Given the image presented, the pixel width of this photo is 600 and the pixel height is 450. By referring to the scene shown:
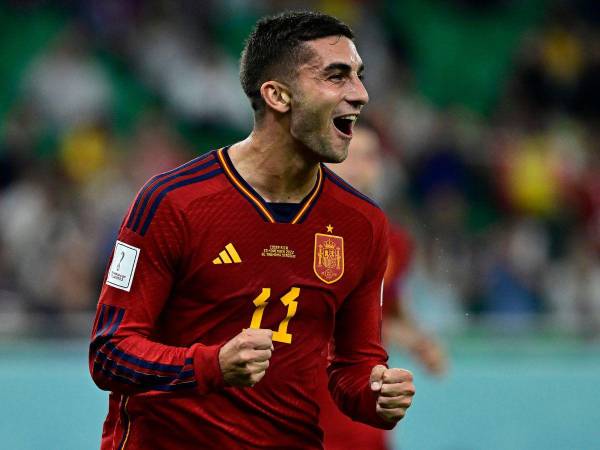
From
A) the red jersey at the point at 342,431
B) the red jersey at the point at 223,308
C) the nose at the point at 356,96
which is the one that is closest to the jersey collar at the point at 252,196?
the red jersey at the point at 223,308

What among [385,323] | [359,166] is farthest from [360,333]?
[385,323]

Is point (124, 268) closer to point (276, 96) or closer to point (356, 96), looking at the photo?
point (276, 96)

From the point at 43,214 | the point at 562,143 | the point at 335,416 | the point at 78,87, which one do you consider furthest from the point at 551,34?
the point at 335,416

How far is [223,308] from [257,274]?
0.14 m

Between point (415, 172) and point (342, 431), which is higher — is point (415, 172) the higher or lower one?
the higher one

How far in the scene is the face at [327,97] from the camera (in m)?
3.60

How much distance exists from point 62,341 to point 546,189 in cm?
477

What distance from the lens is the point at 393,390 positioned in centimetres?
351

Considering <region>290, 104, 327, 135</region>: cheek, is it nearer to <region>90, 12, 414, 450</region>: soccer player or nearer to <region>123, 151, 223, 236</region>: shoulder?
<region>90, 12, 414, 450</region>: soccer player

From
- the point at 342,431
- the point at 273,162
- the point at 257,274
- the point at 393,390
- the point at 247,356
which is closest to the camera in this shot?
the point at 247,356

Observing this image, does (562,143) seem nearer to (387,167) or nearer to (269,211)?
(387,167)

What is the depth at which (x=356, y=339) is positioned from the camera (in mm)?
3867

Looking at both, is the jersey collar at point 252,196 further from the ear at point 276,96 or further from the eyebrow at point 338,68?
the eyebrow at point 338,68

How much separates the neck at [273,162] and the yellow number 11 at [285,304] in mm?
288
